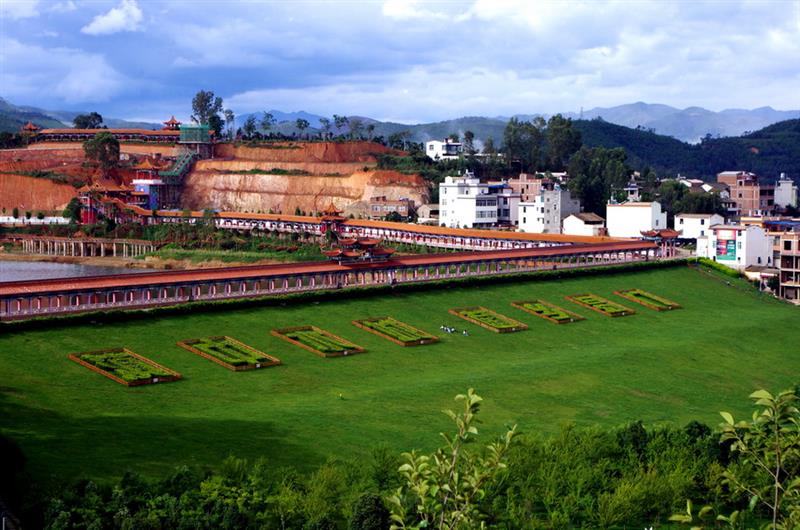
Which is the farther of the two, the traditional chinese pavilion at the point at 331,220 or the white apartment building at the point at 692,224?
the white apartment building at the point at 692,224

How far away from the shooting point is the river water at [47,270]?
10388cm

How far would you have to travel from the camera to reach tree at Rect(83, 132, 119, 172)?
149 meters

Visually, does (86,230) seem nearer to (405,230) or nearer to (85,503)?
(405,230)

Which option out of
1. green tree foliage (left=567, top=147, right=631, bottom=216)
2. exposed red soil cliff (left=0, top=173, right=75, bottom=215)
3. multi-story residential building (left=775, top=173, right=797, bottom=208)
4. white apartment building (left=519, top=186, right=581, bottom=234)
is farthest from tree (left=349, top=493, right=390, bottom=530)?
multi-story residential building (left=775, top=173, right=797, bottom=208)

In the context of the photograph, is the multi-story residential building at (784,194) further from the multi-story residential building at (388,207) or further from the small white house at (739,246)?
the small white house at (739,246)

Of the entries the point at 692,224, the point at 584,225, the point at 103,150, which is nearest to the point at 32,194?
the point at 103,150

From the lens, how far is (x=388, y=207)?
5246 inches

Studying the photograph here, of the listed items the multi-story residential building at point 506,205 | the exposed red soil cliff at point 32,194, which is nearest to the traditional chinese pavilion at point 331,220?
the multi-story residential building at point 506,205

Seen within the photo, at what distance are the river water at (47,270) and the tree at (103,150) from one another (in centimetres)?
3346

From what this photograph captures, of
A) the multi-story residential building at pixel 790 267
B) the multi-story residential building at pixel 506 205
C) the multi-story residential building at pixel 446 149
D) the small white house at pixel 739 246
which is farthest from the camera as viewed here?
the multi-story residential building at pixel 446 149

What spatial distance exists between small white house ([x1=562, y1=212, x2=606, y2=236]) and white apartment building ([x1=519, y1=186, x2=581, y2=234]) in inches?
58.4

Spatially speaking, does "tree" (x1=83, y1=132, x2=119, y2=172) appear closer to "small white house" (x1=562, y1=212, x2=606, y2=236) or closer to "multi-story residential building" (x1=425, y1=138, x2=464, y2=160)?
"multi-story residential building" (x1=425, y1=138, x2=464, y2=160)

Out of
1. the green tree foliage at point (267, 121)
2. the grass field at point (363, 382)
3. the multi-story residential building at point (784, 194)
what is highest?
the green tree foliage at point (267, 121)

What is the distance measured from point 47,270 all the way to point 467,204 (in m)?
45.5
